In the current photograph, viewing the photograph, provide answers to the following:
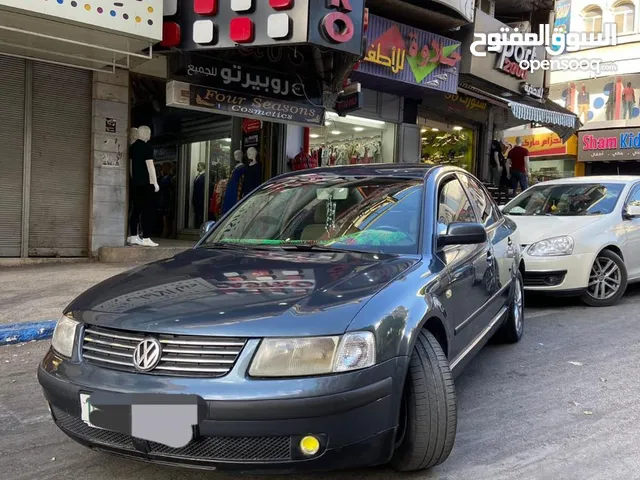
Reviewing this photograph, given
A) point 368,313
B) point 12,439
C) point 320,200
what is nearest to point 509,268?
point 320,200

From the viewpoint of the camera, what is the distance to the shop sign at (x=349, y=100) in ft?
34.8

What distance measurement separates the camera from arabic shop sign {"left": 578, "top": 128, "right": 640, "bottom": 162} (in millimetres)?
23812

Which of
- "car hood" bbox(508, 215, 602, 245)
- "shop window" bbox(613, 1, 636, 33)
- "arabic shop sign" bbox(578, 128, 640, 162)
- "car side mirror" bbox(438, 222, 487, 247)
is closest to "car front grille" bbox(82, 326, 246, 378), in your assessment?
"car side mirror" bbox(438, 222, 487, 247)

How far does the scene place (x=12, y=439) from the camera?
3.13 metres

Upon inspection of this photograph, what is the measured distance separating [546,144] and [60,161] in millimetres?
22479

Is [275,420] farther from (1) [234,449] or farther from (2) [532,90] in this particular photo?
(2) [532,90]

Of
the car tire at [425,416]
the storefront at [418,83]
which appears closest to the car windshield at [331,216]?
the car tire at [425,416]

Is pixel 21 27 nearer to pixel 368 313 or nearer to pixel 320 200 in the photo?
pixel 320 200

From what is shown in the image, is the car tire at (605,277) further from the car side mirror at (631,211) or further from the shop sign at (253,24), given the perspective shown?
the shop sign at (253,24)

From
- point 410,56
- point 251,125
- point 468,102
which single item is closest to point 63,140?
point 251,125

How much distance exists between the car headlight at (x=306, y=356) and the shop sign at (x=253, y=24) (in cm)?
662

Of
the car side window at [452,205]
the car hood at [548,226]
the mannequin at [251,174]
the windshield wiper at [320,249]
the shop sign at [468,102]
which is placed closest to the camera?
the windshield wiper at [320,249]

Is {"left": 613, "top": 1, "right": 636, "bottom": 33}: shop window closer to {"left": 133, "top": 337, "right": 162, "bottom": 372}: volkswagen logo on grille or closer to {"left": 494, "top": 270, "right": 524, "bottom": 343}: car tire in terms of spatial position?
{"left": 494, "top": 270, "right": 524, "bottom": 343}: car tire

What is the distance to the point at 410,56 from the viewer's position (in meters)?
11.7
